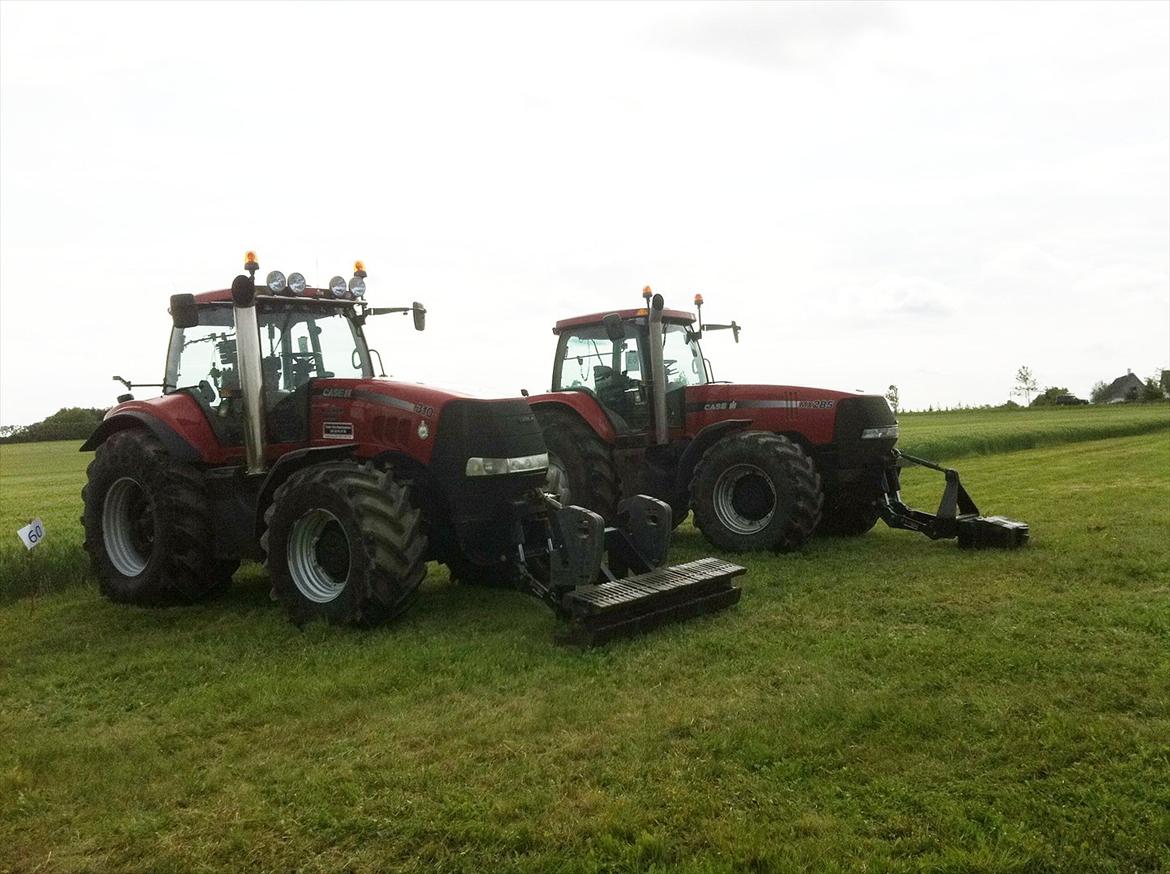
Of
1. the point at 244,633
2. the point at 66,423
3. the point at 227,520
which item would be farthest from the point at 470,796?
the point at 66,423

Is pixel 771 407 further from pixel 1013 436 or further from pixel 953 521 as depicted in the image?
pixel 1013 436

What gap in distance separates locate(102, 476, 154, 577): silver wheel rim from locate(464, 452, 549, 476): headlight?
324cm

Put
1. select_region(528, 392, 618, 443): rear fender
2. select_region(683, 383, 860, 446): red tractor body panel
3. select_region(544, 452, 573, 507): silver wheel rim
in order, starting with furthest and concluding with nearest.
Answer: select_region(528, 392, 618, 443): rear fender → select_region(683, 383, 860, 446): red tractor body panel → select_region(544, 452, 573, 507): silver wheel rim

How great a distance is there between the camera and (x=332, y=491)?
21.3ft

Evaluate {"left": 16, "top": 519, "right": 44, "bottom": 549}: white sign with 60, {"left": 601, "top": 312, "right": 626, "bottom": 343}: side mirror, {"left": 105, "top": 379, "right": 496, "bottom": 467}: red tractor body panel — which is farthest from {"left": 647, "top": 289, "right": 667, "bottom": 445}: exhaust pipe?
{"left": 16, "top": 519, "right": 44, "bottom": 549}: white sign with 60

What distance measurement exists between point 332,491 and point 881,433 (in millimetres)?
5677

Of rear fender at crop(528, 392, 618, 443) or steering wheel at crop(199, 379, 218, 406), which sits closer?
steering wheel at crop(199, 379, 218, 406)

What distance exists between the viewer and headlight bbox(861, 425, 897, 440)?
9.61 meters

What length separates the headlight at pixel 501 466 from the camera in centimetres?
668

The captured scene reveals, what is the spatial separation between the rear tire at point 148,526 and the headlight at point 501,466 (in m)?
2.44

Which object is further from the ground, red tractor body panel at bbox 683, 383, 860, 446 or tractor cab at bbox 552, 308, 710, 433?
tractor cab at bbox 552, 308, 710, 433

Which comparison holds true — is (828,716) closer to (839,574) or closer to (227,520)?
(839,574)

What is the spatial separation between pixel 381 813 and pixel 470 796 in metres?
0.35

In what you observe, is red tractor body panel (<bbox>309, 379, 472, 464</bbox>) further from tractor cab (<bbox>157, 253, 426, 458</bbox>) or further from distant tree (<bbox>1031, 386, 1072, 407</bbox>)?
distant tree (<bbox>1031, 386, 1072, 407</bbox>)
